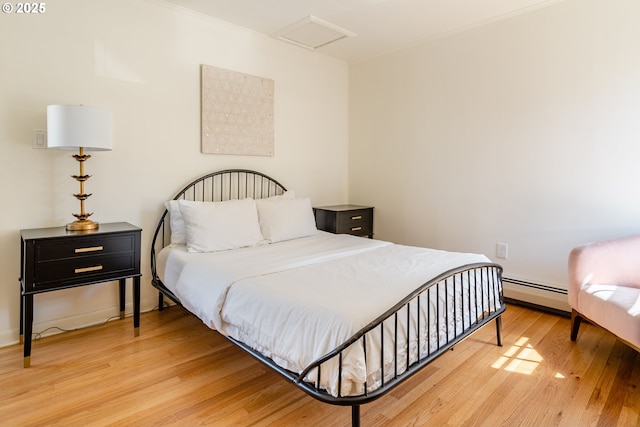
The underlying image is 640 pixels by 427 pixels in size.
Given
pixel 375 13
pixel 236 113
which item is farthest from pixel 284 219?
pixel 375 13

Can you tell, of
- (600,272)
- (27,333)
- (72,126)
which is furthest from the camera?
(600,272)

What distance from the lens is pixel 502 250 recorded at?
10.9 ft

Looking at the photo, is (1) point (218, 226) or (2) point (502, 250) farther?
(2) point (502, 250)

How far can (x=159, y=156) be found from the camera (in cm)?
300

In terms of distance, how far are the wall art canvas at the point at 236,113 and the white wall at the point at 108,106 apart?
75 millimetres

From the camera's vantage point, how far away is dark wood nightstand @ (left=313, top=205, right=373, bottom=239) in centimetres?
386

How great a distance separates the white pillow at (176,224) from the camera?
2879 millimetres

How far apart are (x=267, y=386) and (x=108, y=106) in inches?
88.3

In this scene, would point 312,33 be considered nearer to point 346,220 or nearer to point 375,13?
point 375,13

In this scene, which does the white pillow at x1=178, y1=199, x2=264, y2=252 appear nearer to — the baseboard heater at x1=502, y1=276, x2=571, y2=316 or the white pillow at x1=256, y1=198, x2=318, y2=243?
the white pillow at x1=256, y1=198, x2=318, y2=243

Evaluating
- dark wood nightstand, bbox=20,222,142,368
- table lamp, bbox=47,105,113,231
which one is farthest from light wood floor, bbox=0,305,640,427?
table lamp, bbox=47,105,113,231

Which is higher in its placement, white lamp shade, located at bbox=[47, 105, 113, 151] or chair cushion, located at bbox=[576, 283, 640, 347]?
white lamp shade, located at bbox=[47, 105, 113, 151]

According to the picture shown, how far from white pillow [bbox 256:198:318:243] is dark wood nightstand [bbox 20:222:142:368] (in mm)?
987

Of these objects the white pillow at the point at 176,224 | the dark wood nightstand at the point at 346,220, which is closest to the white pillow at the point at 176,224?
the white pillow at the point at 176,224
